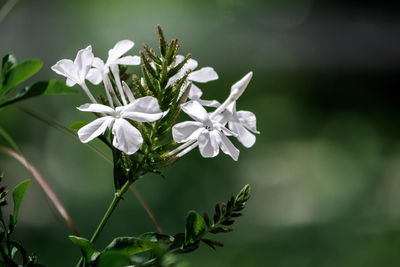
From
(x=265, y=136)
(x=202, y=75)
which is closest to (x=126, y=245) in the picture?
(x=202, y=75)

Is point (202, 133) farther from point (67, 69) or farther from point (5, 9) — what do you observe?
point (5, 9)

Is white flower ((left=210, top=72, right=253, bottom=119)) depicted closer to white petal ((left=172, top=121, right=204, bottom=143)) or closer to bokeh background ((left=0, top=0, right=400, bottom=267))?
white petal ((left=172, top=121, right=204, bottom=143))

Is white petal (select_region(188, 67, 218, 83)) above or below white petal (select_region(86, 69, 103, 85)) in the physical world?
above

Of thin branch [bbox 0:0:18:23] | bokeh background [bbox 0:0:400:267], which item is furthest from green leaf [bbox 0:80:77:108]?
bokeh background [bbox 0:0:400:267]

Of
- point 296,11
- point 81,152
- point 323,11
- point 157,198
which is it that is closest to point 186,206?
point 157,198

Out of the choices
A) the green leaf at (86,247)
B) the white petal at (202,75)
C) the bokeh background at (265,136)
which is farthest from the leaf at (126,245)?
the bokeh background at (265,136)

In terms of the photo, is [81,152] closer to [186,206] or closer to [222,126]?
[186,206]

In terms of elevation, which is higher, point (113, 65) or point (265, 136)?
point (265, 136)
